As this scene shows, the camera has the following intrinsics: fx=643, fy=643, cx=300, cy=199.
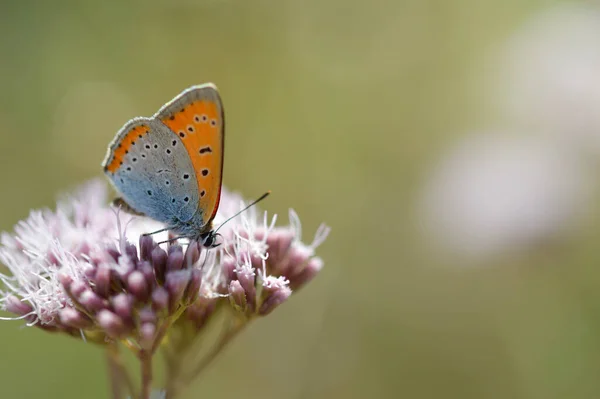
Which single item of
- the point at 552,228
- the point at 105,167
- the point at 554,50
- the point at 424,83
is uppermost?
the point at 554,50

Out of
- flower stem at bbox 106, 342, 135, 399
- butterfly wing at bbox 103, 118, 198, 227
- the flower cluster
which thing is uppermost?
butterfly wing at bbox 103, 118, 198, 227

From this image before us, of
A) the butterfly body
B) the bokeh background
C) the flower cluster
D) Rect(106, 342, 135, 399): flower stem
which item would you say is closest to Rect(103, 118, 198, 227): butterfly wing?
the butterfly body

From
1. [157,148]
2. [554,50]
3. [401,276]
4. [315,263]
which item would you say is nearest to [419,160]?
[401,276]

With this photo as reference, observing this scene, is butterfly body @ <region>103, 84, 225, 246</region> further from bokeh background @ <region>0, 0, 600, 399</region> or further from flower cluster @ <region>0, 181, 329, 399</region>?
bokeh background @ <region>0, 0, 600, 399</region>

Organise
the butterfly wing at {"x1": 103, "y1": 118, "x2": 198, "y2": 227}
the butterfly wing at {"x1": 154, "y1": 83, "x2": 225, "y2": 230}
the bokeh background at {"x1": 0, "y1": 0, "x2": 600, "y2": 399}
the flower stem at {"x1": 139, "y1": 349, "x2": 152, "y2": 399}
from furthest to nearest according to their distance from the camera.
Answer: the bokeh background at {"x1": 0, "y1": 0, "x2": 600, "y2": 399}
the butterfly wing at {"x1": 103, "y1": 118, "x2": 198, "y2": 227}
the butterfly wing at {"x1": 154, "y1": 83, "x2": 225, "y2": 230}
the flower stem at {"x1": 139, "y1": 349, "x2": 152, "y2": 399}

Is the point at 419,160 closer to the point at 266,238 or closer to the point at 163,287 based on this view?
the point at 266,238
